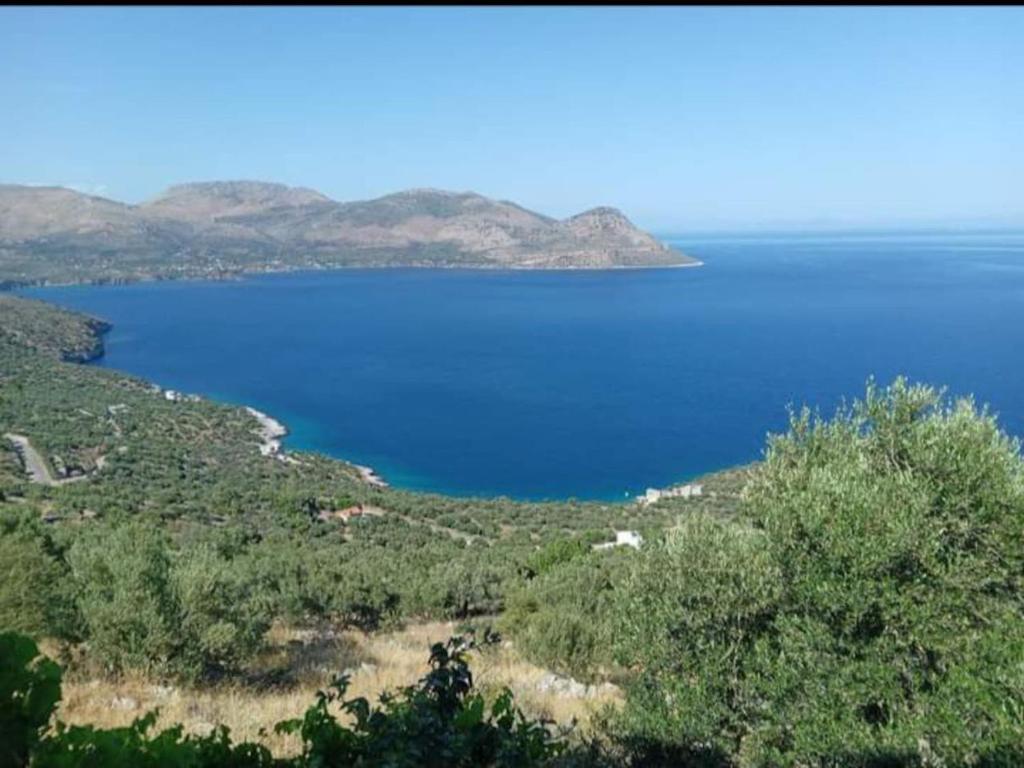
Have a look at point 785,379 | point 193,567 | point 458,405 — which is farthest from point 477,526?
Result: point 785,379

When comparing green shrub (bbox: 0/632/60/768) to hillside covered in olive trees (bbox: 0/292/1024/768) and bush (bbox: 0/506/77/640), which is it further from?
bush (bbox: 0/506/77/640)

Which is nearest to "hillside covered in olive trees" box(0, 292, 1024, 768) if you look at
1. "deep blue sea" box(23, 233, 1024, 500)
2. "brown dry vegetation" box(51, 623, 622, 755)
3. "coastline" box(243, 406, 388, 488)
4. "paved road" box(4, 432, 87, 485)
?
"brown dry vegetation" box(51, 623, 622, 755)

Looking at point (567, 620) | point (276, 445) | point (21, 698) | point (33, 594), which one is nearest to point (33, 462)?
point (276, 445)

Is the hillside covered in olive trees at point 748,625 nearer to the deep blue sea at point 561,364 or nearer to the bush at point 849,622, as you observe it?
the bush at point 849,622

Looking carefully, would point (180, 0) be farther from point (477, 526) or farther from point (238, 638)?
point (477, 526)

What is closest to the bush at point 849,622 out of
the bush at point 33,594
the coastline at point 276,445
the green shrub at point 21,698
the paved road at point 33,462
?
the green shrub at point 21,698
